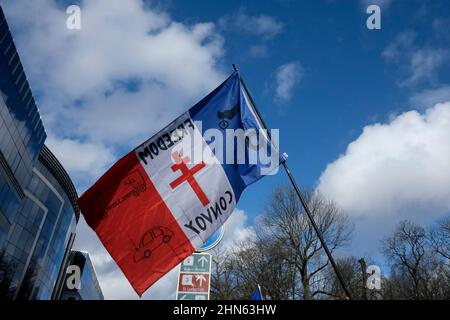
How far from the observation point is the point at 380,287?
123 feet

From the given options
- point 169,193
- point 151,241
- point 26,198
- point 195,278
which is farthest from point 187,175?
point 26,198

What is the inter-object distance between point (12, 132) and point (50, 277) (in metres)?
32.8

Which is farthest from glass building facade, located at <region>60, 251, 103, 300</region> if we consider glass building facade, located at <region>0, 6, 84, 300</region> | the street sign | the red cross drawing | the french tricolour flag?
the red cross drawing

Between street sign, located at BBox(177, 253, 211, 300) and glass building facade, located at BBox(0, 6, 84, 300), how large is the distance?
79.9 feet

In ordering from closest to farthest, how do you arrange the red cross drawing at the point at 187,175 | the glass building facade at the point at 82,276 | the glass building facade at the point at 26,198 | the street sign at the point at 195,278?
the red cross drawing at the point at 187,175
the street sign at the point at 195,278
the glass building facade at the point at 26,198
the glass building facade at the point at 82,276

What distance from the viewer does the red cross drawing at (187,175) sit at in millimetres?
5977

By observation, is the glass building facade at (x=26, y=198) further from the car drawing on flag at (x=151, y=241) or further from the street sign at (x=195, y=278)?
the car drawing on flag at (x=151, y=241)

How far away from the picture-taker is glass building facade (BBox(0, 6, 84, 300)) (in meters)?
36.2

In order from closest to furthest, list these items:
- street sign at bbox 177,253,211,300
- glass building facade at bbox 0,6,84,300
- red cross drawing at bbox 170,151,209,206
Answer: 1. red cross drawing at bbox 170,151,209,206
2. street sign at bbox 177,253,211,300
3. glass building facade at bbox 0,6,84,300

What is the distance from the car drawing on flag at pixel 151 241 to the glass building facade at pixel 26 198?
30058mm

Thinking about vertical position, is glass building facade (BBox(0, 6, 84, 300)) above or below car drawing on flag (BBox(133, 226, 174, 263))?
above

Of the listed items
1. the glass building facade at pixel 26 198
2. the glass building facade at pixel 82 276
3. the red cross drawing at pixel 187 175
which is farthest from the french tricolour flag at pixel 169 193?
the glass building facade at pixel 82 276

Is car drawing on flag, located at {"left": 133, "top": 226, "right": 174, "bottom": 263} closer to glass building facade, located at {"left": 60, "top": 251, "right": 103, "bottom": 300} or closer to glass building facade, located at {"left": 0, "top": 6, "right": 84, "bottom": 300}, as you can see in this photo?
glass building facade, located at {"left": 0, "top": 6, "right": 84, "bottom": 300}
